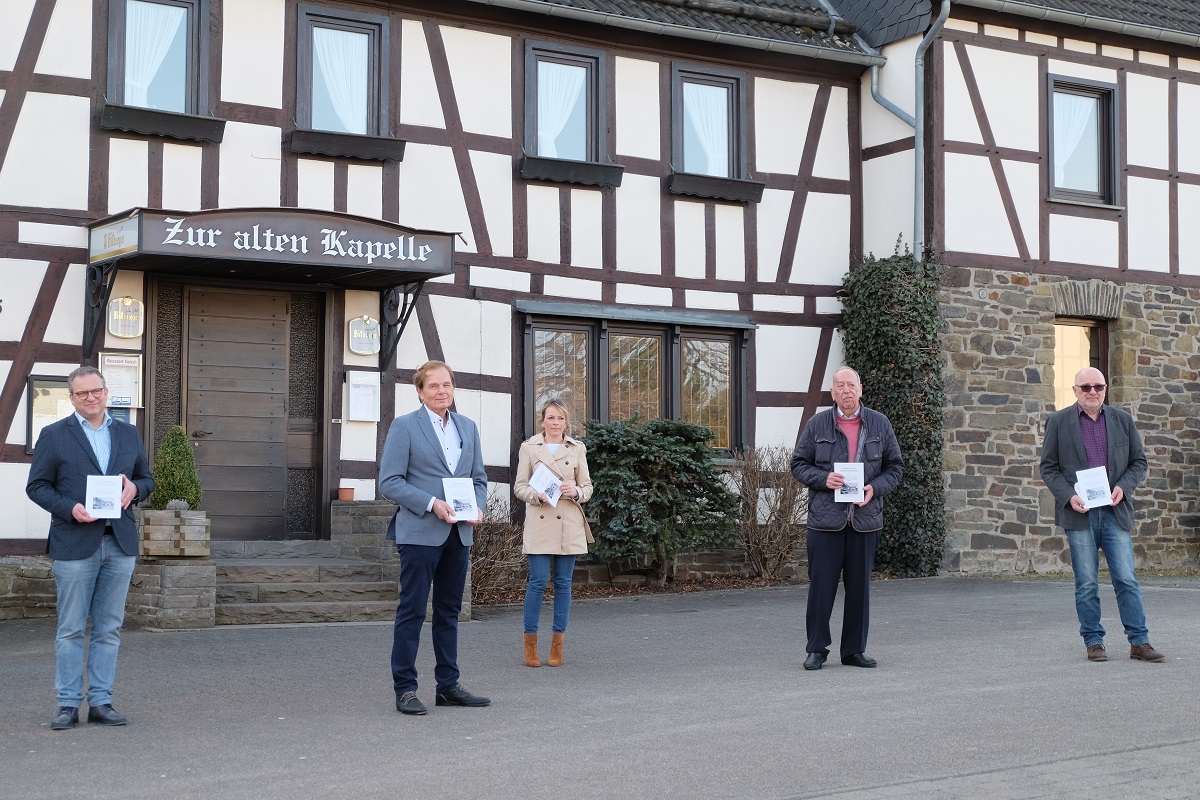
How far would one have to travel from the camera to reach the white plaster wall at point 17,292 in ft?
41.3

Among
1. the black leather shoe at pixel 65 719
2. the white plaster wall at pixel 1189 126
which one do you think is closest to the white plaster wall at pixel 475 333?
the black leather shoe at pixel 65 719

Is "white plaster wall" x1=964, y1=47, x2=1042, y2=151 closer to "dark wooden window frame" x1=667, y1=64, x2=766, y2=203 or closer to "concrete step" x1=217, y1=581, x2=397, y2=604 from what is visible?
"dark wooden window frame" x1=667, y1=64, x2=766, y2=203

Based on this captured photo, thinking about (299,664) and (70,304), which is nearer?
(299,664)

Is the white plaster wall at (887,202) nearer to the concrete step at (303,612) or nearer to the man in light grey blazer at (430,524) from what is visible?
the concrete step at (303,612)

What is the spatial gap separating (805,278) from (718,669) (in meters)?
8.34

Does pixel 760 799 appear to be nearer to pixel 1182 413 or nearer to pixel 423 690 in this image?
pixel 423 690

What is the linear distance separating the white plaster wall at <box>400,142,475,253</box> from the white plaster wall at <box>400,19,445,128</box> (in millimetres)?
276

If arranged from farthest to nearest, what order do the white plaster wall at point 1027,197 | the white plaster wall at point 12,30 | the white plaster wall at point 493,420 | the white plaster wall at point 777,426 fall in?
the white plaster wall at point 1027,197 → the white plaster wall at point 777,426 → the white plaster wall at point 493,420 → the white plaster wall at point 12,30

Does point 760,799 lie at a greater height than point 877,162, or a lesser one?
lesser

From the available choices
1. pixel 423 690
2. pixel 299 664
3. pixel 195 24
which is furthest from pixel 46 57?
pixel 423 690

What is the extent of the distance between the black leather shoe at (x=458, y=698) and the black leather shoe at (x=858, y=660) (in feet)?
8.35

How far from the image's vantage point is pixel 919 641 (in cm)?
1045

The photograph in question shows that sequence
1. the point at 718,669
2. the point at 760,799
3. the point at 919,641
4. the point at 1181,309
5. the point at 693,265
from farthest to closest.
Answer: the point at 1181,309 → the point at 693,265 → the point at 919,641 → the point at 718,669 → the point at 760,799

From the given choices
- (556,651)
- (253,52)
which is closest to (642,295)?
(253,52)
